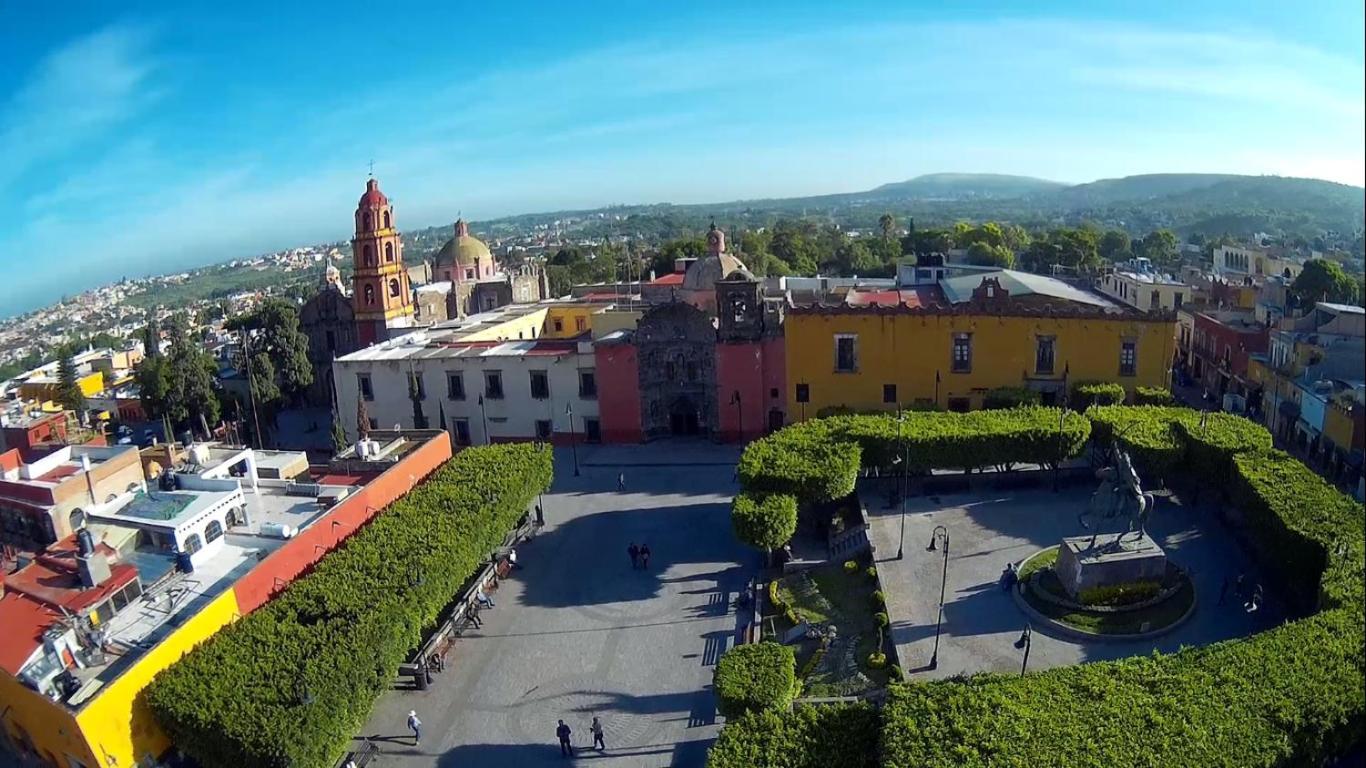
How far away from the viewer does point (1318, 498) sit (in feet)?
63.8

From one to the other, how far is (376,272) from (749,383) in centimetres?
2530

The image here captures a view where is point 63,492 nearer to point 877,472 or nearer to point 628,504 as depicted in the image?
point 628,504

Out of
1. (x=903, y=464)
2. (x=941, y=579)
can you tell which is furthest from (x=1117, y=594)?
(x=903, y=464)

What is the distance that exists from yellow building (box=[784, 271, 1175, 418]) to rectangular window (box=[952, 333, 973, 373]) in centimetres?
4

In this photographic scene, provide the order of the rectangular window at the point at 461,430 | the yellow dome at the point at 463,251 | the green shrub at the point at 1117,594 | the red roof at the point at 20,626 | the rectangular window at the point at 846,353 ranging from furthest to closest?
the yellow dome at the point at 463,251 → the rectangular window at the point at 461,430 → the rectangular window at the point at 846,353 → the green shrub at the point at 1117,594 → the red roof at the point at 20,626

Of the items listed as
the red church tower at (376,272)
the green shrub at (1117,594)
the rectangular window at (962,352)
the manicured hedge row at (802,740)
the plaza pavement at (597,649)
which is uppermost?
the red church tower at (376,272)

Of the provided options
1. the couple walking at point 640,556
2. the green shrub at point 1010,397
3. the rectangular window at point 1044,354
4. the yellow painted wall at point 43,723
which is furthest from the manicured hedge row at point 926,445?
the yellow painted wall at point 43,723

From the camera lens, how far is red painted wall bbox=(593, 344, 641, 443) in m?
36.1

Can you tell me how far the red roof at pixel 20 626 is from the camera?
51.1ft

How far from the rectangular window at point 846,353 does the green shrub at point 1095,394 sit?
8.86 meters

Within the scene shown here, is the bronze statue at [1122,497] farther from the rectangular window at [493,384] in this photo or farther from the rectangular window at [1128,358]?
the rectangular window at [493,384]

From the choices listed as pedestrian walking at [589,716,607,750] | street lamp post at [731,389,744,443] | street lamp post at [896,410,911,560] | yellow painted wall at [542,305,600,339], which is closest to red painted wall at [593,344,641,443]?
street lamp post at [731,389,744,443]

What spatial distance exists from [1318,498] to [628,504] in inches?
825

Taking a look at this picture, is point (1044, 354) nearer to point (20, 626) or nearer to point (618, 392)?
point (618, 392)
